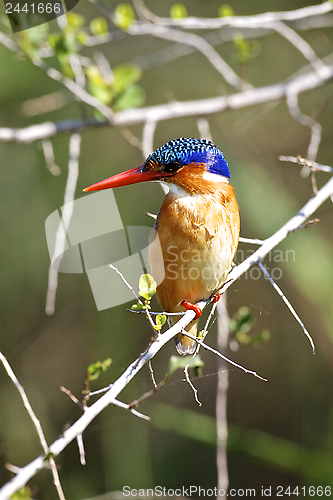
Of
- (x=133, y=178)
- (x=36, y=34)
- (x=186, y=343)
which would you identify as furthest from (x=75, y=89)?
(x=186, y=343)

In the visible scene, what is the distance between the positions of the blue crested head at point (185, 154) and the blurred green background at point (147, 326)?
1044 mm

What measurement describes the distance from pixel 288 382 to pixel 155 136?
200 cm

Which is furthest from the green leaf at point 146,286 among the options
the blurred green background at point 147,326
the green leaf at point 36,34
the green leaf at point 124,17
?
the blurred green background at point 147,326

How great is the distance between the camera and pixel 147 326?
295 cm

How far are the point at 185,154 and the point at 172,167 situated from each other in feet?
0.20

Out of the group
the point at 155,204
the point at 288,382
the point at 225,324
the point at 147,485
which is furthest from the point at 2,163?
the point at 288,382

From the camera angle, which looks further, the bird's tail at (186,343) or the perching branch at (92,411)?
the bird's tail at (186,343)

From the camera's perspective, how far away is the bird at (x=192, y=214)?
1345 mm

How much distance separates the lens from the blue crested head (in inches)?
54.8

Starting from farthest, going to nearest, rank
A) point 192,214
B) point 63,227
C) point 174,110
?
point 174,110 → point 63,227 → point 192,214

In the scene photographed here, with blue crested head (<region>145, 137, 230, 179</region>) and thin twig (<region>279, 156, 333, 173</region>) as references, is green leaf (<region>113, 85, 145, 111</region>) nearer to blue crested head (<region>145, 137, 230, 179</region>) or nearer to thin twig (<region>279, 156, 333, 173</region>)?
blue crested head (<region>145, 137, 230, 179</region>)

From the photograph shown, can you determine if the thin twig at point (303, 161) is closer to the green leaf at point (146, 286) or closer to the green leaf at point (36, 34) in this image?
the green leaf at point (146, 286)

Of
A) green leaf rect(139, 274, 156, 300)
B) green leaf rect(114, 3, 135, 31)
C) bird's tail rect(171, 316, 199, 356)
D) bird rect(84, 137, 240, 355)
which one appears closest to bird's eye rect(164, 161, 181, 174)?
bird rect(84, 137, 240, 355)

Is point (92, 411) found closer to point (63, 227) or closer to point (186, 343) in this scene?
point (63, 227)
